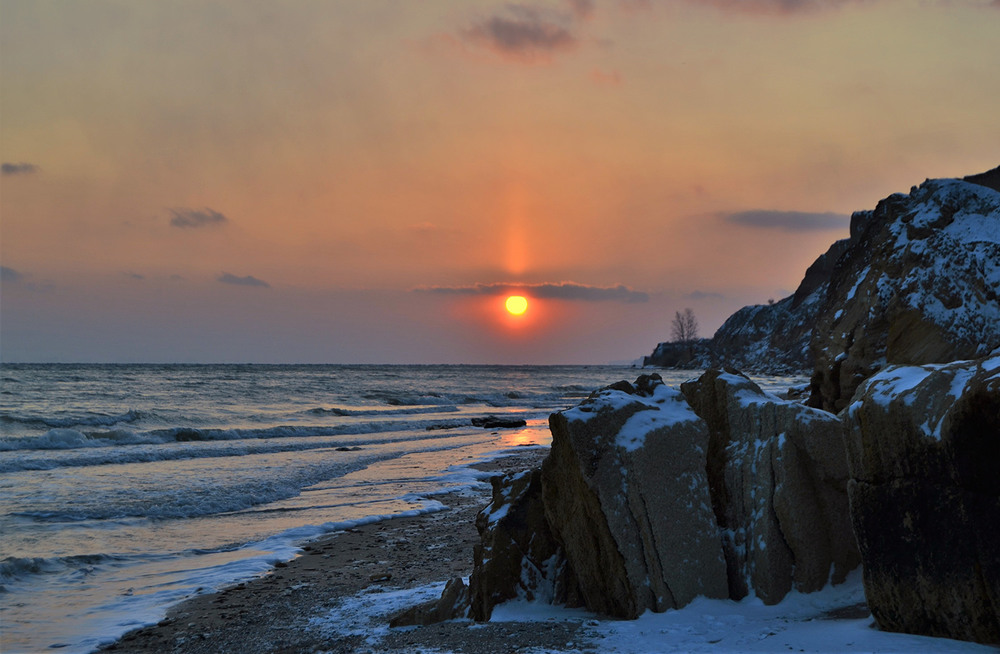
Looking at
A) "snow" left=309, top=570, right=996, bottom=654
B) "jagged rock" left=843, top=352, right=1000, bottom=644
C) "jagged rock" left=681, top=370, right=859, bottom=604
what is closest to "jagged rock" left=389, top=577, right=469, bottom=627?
"snow" left=309, top=570, right=996, bottom=654

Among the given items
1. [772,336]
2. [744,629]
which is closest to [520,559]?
[744,629]

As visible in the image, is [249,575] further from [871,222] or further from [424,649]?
[871,222]

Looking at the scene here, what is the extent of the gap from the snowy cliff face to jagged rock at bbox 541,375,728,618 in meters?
6.96

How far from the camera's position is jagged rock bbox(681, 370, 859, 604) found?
572cm

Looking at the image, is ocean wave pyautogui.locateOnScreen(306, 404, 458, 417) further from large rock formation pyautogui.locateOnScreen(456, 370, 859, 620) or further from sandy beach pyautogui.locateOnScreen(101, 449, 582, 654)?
large rock formation pyautogui.locateOnScreen(456, 370, 859, 620)

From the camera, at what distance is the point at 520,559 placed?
6.60 metres

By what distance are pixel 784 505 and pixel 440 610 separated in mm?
3269

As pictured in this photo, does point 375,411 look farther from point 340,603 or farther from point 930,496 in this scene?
point 930,496

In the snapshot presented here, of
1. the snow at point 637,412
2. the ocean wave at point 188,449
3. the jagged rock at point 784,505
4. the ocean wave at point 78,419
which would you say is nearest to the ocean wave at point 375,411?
the ocean wave at point 188,449

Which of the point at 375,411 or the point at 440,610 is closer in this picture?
the point at 440,610

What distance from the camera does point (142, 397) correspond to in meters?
41.4

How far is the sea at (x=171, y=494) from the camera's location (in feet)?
27.8

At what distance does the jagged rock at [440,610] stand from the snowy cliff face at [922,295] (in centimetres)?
816

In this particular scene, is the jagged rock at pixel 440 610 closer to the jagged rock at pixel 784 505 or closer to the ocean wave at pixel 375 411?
the jagged rock at pixel 784 505
